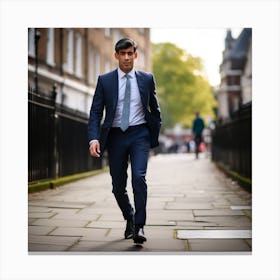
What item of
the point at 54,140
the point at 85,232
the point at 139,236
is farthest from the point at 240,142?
the point at 139,236

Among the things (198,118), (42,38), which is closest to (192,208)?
(42,38)

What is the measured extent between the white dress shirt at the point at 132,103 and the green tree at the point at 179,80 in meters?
1.49

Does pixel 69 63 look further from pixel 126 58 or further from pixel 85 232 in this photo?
pixel 126 58

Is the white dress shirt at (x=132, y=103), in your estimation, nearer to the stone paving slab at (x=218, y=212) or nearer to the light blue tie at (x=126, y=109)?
the light blue tie at (x=126, y=109)

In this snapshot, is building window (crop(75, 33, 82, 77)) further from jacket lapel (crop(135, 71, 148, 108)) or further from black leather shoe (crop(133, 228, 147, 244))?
black leather shoe (crop(133, 228, 147, 244))

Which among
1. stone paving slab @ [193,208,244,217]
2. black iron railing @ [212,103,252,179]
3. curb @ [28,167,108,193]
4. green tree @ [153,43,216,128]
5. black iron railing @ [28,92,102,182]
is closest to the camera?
stone paving slab @ [193,208,244,217]

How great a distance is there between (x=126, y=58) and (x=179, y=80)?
131 inches

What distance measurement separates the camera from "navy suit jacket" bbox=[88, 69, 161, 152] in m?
4.37

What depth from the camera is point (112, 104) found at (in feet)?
14.4

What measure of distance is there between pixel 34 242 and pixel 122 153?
97 cm

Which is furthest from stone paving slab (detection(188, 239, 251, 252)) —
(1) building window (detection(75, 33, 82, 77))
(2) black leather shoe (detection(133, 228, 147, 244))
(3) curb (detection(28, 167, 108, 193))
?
(1) building window (detection(75, 33, 82, 77))

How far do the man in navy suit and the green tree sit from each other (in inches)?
59.1

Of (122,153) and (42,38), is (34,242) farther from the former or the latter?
(42,38)
